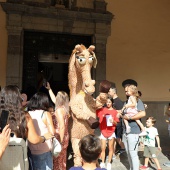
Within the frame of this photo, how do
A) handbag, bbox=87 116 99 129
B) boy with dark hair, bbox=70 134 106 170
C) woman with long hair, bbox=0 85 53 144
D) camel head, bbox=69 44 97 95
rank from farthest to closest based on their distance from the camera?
1. camel head, bbox=69 44 97 95
2. handbag, bbox=87 116 99 129
3. woman with long hair, bbox=0 85 53 144
4. boy with dark hair, bbox=70 134 106 170

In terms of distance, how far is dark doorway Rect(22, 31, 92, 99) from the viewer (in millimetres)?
7223

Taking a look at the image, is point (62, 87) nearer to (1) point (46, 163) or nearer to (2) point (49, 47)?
(2) point (49, 47)

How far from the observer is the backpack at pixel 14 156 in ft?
6.33

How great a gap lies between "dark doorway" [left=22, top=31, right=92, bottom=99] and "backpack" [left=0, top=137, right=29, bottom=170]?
16.5 feet

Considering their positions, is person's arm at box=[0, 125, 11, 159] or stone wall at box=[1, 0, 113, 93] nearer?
person's arm at box=[0, 125, 11, 159]

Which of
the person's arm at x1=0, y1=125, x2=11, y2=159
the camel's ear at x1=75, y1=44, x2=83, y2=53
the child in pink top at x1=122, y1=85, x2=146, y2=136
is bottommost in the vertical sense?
the person's arm at x1=0, y1=125, x2=11, y2=159

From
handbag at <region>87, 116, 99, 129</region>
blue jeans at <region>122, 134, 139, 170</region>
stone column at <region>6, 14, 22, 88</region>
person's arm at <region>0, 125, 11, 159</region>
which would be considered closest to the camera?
person's arm at <region>0, 125, 11, 159</region>

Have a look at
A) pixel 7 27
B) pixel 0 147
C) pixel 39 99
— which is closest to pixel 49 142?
pixel 39 99

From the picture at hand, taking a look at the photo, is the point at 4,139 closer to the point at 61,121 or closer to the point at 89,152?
the point at 89,152

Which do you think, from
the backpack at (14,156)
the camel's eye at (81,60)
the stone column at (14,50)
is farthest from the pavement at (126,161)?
the stone column at (14,50)

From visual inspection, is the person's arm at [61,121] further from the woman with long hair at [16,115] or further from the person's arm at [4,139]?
the person's arm at [4,139]

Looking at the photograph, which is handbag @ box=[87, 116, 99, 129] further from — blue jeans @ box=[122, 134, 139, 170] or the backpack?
blue jeans @ box=[122, 134, 139, 170]

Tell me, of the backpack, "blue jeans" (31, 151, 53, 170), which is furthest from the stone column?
the backpack

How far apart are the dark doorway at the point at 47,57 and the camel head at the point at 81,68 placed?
4020 millimetres
